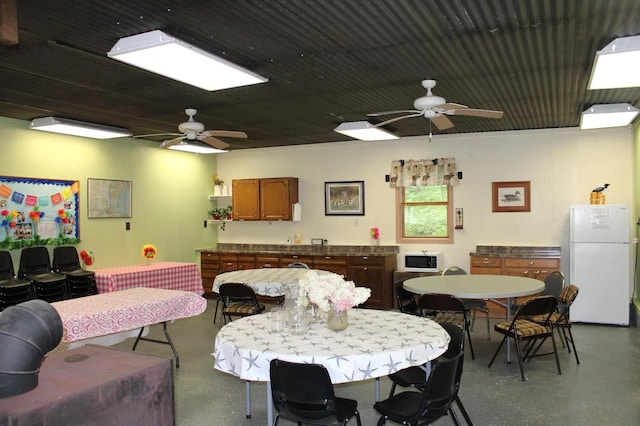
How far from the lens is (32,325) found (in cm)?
167

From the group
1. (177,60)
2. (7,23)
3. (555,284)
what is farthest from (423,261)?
(7,23)

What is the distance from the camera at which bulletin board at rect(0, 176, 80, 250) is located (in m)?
6.46

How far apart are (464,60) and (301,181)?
17.8 feet

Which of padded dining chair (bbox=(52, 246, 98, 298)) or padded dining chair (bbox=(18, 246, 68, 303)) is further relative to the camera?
padded dining chair (bbox=(52, 246, 98, 298))

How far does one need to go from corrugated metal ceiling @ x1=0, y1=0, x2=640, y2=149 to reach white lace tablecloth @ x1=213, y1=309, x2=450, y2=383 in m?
2.03

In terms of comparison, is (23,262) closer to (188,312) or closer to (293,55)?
(188,312)

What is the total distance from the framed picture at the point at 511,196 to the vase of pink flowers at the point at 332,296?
518 centimetres

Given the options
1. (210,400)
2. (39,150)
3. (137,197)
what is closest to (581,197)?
(210,400)

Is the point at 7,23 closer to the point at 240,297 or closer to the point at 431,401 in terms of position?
the point at 431,401

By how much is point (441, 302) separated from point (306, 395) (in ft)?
8.22

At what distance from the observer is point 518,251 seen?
764cm

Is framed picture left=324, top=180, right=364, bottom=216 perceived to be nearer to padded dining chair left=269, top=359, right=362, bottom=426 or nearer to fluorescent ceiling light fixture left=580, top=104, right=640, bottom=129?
fluorescent ceiling light fixture left=580, top=104, right=640, bottom=129

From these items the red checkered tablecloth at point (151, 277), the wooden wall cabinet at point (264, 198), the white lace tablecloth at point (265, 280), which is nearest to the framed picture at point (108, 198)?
the red checkered tablecloth at point (151, 277)

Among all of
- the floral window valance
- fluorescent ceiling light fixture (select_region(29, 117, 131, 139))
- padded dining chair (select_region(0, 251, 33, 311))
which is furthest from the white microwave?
padded dining chair (select_region(0, 251, 33, 311))
